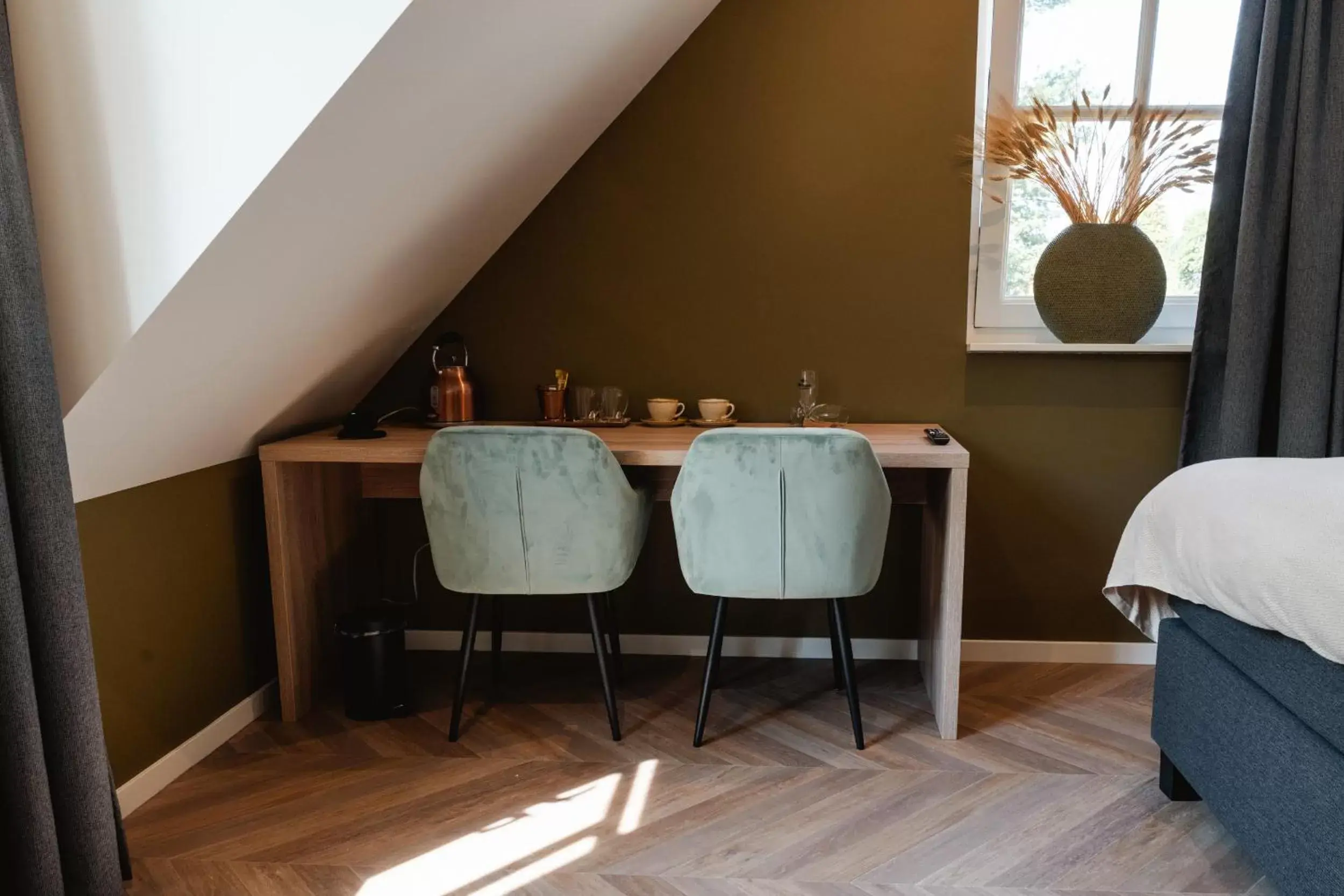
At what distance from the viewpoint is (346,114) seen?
1445 millimetres

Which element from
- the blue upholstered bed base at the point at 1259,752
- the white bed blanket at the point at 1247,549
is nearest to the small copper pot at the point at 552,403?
the white bed blanket at the point at 1247,549

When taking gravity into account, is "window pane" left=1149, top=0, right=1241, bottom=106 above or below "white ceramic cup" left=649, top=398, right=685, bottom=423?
above

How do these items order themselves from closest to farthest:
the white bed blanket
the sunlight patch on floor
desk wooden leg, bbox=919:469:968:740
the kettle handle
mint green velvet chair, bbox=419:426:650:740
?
1. the white bed blanket
2. the sunlight patch on floor
3. mint green velvet chair, bbox=419:426:650:740
4. desk wooden leg, bbox=919:469:968:740
5. the kettle handle

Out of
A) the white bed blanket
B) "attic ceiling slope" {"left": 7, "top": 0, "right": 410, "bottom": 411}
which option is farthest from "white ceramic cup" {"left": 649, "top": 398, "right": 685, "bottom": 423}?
"attic ceiling slope" {"left": 7, "top": 0, "right": 410, "bottom": 411}

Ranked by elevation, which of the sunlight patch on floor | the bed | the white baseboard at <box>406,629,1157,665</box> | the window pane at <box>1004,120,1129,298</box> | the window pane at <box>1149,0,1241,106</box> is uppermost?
the window pane at <box>1149,0,1241,106</box>

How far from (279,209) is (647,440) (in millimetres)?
1024

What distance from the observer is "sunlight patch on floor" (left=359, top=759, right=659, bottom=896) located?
1.63 meters

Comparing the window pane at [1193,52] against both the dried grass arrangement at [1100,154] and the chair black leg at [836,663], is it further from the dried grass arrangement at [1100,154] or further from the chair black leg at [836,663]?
the chair black leg at [836,663]

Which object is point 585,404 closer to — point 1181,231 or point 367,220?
point 367,220

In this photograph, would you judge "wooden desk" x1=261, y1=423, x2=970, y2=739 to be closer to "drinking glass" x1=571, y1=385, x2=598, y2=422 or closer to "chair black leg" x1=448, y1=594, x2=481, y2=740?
"drinking glass" x1=571, y1=385, x2=598, y2=422

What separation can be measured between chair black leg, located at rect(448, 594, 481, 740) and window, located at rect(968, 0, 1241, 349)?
1532mm

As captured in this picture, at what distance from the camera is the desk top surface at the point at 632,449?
2.08 metres

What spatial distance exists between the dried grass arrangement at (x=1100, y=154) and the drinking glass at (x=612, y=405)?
120 centimetres

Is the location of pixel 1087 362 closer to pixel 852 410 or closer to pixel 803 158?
pixel 852 410
